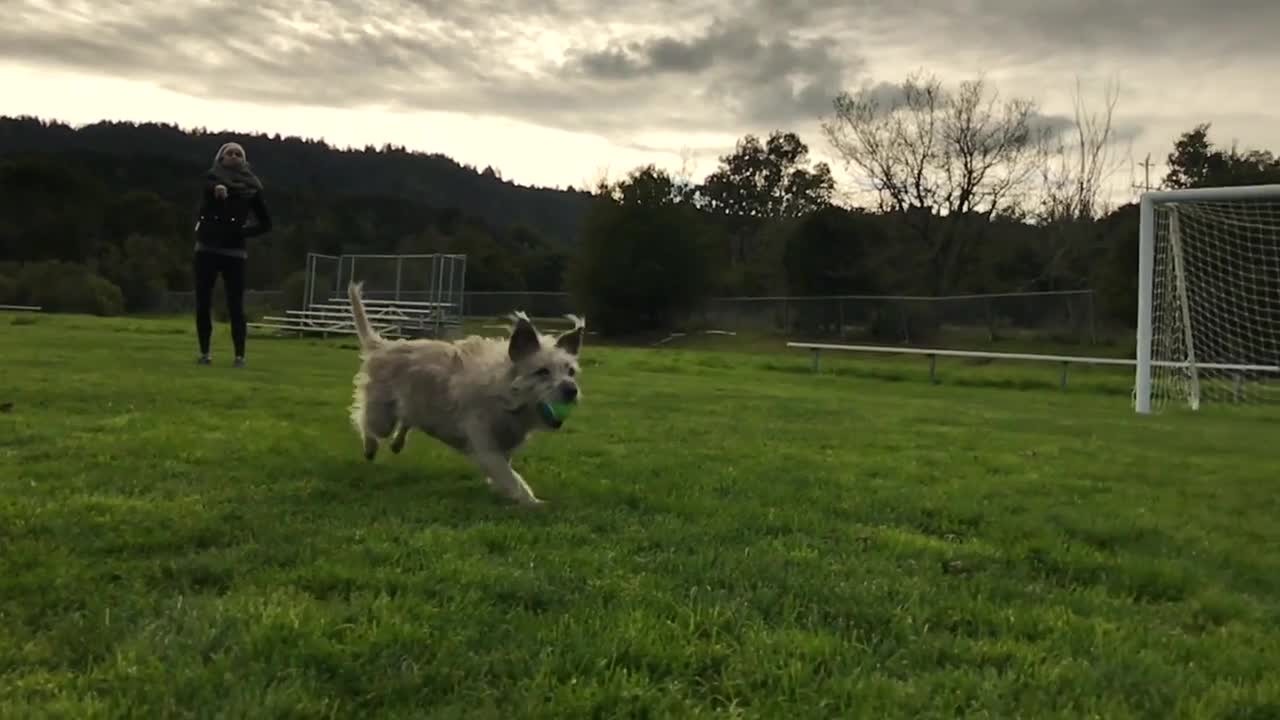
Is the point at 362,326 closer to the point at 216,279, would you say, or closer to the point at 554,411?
the point at 554,411

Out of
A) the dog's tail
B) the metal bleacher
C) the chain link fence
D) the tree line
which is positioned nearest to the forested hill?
the tree line

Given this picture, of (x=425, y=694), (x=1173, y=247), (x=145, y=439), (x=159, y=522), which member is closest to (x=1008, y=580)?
(x=425, y=694)

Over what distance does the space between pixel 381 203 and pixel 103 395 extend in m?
74.9

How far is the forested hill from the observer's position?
80.9 m

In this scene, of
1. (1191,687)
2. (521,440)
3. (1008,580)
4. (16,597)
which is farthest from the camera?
(521,440)

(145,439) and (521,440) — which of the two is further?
(145,439)

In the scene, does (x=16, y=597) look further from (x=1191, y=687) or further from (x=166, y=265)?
(x=166, y=265)

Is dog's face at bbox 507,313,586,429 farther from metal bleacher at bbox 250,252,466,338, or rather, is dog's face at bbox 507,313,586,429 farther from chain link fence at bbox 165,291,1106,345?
chain link fence at bbox 165,291,1106,345

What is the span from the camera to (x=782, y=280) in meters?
47.8

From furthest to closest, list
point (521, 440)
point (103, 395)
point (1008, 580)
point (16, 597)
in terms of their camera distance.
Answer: point (103, 395) → point (521, 440) → point (1008, 580) → point (16, 597)

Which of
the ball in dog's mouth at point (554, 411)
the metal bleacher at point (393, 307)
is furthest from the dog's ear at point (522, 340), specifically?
the metal bleacher at point (393, 307)

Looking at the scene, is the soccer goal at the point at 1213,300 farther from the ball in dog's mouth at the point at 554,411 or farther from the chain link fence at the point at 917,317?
the ball in dog's mouth at the point at 554,411

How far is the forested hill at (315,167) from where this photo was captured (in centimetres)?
8094

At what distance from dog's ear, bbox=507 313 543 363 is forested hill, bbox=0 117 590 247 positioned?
70237 millimetres
